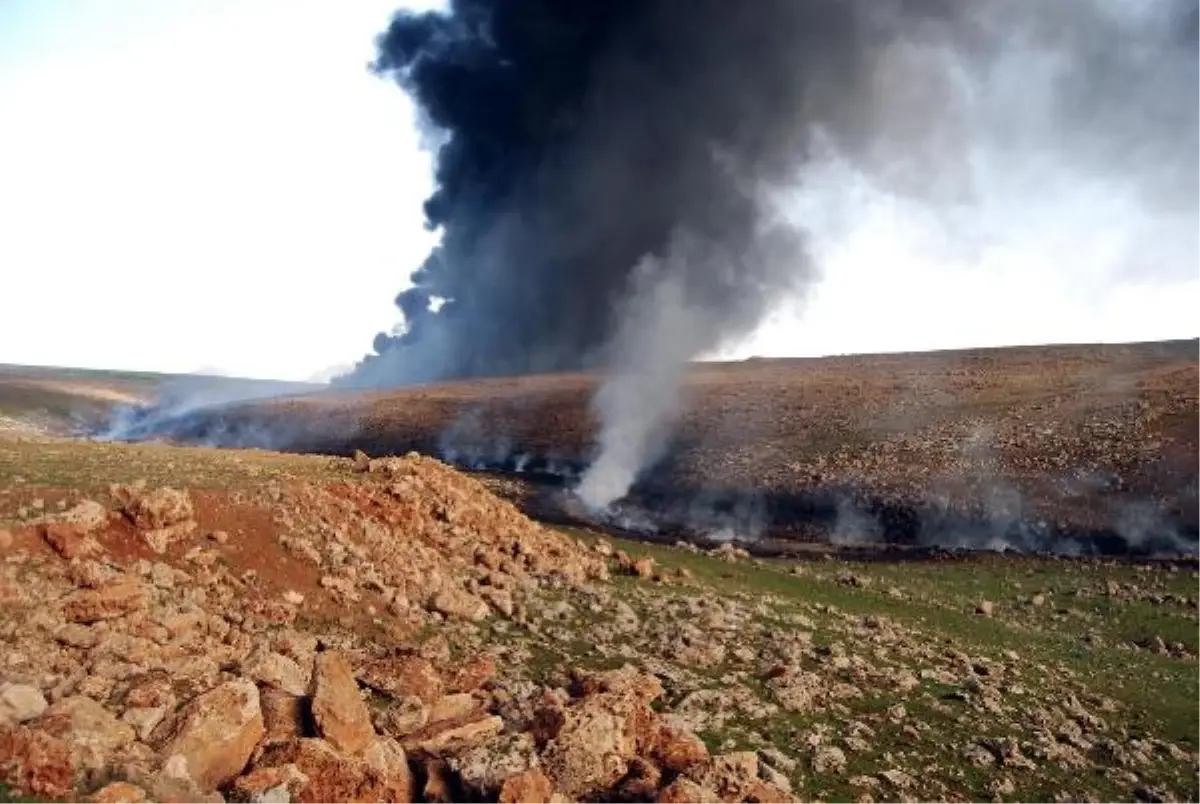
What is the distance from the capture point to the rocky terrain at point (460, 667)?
13.5 meters

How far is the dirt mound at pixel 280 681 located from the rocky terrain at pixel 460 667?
5 cm

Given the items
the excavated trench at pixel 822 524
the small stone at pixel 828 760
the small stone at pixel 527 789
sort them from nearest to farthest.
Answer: the small stone at pixel 527 789
the small stone at pixel 828 760
the excavated trench at pixel 822 524

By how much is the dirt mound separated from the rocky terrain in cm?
5

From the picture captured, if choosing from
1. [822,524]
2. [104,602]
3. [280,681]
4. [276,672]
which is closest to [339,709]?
[280,681]

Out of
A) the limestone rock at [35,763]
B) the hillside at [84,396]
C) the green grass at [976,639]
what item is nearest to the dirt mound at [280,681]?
the limestone rock at [35,763]

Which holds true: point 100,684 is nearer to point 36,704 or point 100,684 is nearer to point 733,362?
point 36,704

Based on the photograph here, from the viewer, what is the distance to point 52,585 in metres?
17.3

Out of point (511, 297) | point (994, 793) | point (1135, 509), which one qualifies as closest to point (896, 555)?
point (1135, 509)

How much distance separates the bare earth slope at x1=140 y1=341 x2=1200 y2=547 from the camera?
5294cm

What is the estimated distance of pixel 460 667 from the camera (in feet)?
59.5

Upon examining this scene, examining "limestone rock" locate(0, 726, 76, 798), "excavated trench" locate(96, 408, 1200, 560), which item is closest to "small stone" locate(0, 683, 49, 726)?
"limestone rock" locate(0, 726, 76, 798)

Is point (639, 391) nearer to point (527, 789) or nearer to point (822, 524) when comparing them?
point (822, 524)

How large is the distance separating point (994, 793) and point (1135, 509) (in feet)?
128

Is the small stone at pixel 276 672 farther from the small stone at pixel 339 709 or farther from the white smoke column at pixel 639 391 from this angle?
the white smoke column at pixel 639 391
